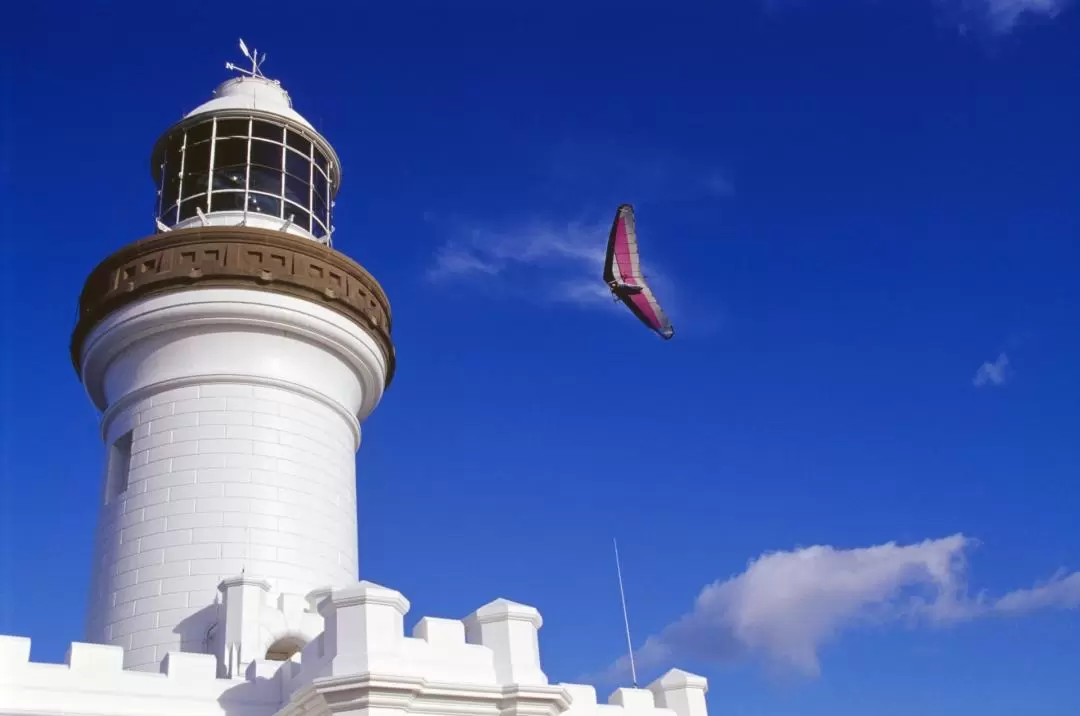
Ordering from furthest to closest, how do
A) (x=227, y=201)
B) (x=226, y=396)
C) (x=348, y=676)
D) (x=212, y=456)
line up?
1. (x=227, y=201)
2. (x=226, y=396)
3. (x=212, y=456)
4. (x=348, y=676)

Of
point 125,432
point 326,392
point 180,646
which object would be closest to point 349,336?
point 326,392

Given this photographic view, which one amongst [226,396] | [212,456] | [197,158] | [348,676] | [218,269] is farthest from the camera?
[197,158]

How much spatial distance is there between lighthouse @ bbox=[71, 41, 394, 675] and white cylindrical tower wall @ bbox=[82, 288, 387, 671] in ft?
0.08

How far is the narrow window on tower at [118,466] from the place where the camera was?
649 inches

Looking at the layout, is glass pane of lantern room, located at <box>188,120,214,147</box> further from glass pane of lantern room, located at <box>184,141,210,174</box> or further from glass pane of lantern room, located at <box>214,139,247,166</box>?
glass pane of lantern room, located at <box>214,139,247,166</box>

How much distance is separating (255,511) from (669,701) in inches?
240

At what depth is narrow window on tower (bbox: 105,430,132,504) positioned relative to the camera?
16.5m

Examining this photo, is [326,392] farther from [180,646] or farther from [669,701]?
[669,701]

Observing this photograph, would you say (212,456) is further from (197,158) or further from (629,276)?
(629,276)

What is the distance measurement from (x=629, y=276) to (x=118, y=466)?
8880 millimetres

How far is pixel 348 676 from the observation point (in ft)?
35.8

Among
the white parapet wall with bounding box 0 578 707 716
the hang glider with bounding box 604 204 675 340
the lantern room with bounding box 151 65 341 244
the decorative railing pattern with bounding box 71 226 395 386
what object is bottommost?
the white parapet wall with bounding box 0 578 707 716

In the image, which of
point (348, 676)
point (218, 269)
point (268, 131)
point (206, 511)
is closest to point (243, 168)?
point (268, 131)

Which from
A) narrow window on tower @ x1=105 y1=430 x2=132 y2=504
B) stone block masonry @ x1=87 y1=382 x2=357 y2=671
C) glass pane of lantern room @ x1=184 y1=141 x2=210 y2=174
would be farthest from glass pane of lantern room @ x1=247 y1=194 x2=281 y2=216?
narrow window on tower @ x1=105 y1=430 x2=132 y2=504
